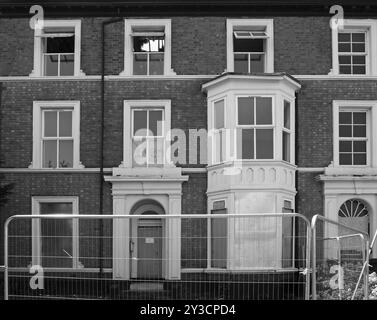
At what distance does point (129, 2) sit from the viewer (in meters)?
4.91

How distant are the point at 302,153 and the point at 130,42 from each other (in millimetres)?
1560

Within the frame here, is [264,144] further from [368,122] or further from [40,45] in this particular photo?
[40,45]

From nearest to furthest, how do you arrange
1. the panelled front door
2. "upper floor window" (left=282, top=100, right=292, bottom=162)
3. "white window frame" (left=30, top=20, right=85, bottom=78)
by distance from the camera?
1. the panelled front door
2. "white window frame" (left=30, top=20, right=85, bottom=78)
3. "upper floor window" (left=282, top=100, right=292, bottom=162)

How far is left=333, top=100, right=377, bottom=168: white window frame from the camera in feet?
16.2

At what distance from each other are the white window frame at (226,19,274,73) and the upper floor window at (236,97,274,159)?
0.43 metres

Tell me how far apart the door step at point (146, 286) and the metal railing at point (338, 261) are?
108 cm

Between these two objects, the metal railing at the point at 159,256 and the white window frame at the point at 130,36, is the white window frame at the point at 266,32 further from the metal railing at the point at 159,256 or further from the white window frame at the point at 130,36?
the metal railing at the point at 159,256

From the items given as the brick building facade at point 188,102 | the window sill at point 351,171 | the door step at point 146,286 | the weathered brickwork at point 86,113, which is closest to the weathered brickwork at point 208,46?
the brick building facade at point 188,102

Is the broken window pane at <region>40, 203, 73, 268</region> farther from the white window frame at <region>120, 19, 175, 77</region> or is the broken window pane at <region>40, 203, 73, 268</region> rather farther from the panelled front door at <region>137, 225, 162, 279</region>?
the white window frame at <region>120, 19, 175, 77</region>

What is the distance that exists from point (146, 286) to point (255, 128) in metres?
1.80

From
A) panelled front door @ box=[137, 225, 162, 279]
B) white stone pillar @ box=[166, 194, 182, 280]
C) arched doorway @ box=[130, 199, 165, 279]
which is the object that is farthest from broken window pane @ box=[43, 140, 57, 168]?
white stone pillar @ box=[166, 194, 182, 280]

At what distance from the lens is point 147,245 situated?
4.87 meters

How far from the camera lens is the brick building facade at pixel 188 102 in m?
4.87
